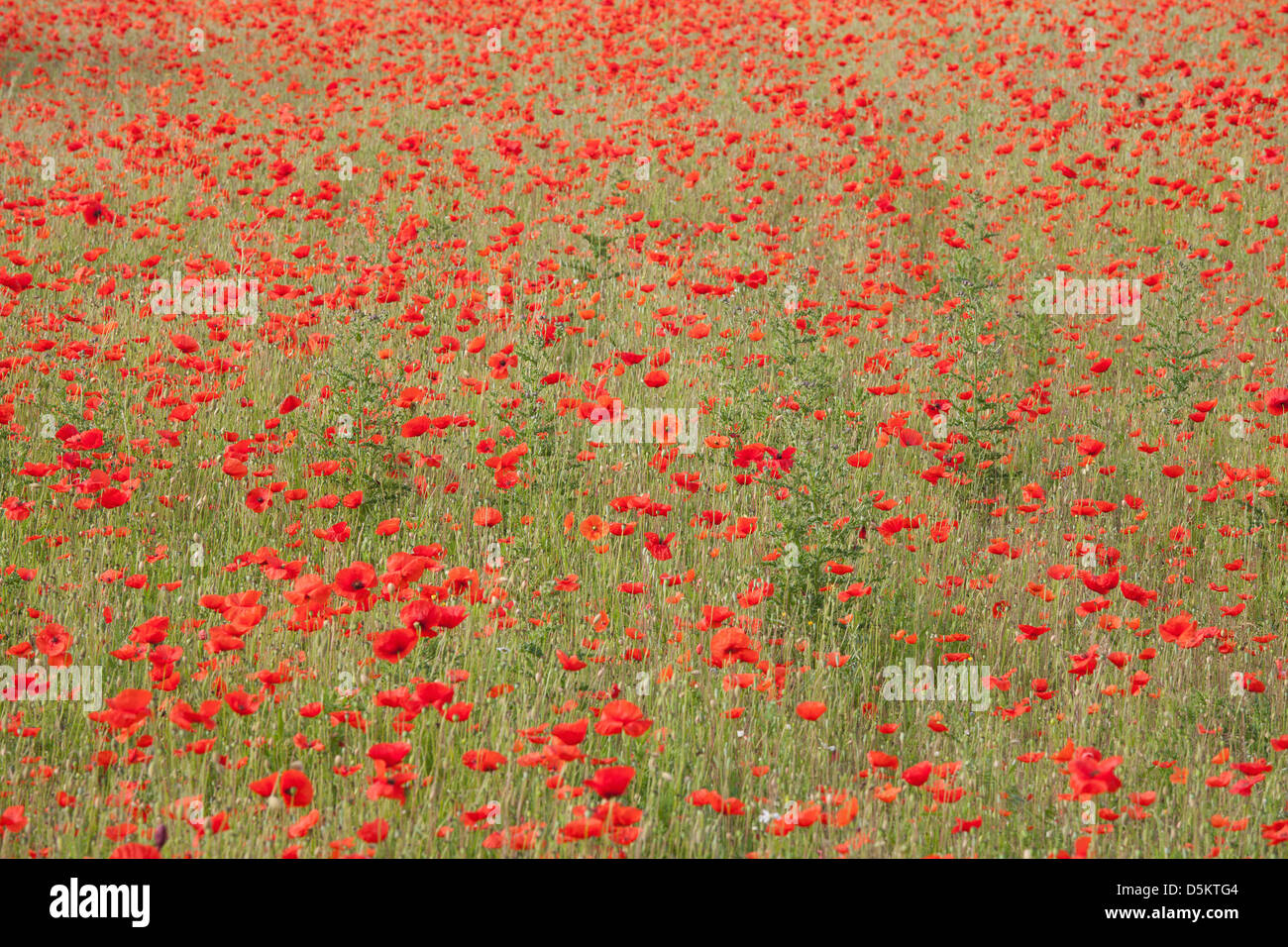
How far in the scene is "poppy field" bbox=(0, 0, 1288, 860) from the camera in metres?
2.85

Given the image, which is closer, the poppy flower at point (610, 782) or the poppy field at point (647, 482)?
the poppy flower at point (610, 782)

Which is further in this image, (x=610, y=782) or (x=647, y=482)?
(x=647, y=482)

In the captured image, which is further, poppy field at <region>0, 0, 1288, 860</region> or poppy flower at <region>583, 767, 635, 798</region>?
poppy field at <region>0, 0, 1288, 860</region>

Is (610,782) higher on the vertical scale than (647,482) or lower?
lower

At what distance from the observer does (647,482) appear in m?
4.82

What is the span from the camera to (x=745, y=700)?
3.31 metres

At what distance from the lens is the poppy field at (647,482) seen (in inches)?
112

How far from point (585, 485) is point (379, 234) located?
3.85m
